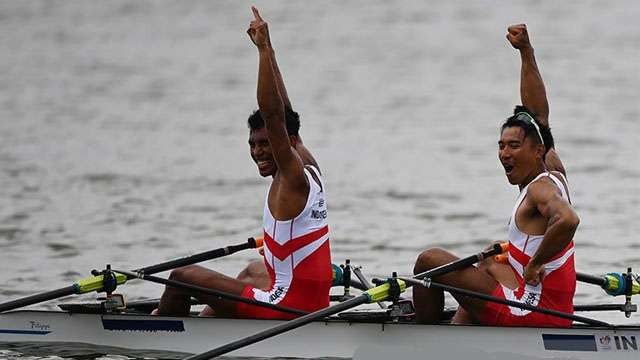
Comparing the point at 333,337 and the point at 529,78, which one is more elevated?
the point at 529,78

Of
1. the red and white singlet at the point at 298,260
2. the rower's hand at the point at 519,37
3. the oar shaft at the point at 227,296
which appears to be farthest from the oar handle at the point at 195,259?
the rower's hand at the point at 519,37

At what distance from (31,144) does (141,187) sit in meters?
4.69

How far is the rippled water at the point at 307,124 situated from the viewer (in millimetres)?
22344

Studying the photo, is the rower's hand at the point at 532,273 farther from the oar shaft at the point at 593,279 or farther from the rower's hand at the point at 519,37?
the rower's hand at the point at 519,37

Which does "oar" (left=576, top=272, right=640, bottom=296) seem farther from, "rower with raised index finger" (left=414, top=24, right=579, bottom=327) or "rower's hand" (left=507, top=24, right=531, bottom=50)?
"rower's hand" (left=507, top=24, right=531, bottom=50)

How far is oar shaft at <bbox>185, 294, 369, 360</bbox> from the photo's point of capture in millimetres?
13273

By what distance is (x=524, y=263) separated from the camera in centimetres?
1348

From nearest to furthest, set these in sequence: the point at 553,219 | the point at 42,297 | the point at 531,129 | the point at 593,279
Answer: the point at 553,219 → the point at 531,129 → the point at 42,297 → the point at 593,279

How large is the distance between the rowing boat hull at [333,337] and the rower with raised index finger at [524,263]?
0.70ft

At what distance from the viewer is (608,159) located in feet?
92.5

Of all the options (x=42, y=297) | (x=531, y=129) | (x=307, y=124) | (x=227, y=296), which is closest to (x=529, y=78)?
(x=531, y=129)

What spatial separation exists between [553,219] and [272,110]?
245 centimetres

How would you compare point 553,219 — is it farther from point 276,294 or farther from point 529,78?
point 276,294

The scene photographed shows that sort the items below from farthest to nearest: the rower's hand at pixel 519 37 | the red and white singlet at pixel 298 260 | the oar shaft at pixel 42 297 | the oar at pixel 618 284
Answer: the rower's hand at pixel 519 37, the oar at pixel 618 284, the oar shaft at pixel 42 297, the red and white singlet at pixel 298 260
